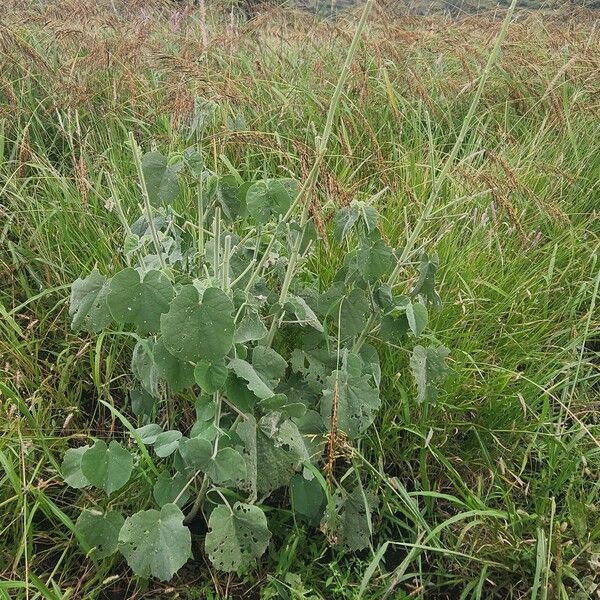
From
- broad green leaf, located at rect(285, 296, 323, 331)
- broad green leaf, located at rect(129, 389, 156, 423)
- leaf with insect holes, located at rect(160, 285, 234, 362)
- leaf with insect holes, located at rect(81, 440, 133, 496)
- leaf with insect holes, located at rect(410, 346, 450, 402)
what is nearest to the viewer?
leaf with insect holes, located at rect(160, 285, 234, 362)

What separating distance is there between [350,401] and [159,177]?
1.77ft

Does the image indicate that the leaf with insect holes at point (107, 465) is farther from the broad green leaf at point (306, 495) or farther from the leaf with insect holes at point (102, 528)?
the broad green leaf at point (306, 495)

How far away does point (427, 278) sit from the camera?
127 cm

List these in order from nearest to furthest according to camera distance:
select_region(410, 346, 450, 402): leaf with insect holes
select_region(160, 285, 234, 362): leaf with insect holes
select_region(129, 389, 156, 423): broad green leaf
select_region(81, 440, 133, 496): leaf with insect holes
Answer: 1. select_region(160, 285, 234, 362): leaf with insect holes
2. select_region(81, 440, 133, 496): leaf with insect holes
3. select_region(410, 346, 450, 402): leaf with insect holes
4. select_region(129, 389, 156, 423): broad green leaf

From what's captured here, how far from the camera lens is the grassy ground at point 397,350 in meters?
1.29

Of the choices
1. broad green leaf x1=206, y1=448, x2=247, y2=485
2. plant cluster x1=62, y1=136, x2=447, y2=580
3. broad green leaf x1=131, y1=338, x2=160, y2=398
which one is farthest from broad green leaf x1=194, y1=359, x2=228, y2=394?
broad green leaf x1=131, y1=338, x2=160, y2=398

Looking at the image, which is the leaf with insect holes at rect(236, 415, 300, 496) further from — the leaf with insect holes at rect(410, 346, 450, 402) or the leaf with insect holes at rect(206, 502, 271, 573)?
the leaf with insect holes at rect(410, 346, 450, 402)

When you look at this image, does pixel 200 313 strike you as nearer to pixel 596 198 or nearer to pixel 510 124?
pixel 596 198

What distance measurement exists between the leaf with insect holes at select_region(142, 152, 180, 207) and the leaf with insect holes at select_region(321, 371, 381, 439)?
45 centimetres

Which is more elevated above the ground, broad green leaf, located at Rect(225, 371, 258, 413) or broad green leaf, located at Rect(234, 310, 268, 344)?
broad green leaf, located at Rect(234, 310, 268, 344)

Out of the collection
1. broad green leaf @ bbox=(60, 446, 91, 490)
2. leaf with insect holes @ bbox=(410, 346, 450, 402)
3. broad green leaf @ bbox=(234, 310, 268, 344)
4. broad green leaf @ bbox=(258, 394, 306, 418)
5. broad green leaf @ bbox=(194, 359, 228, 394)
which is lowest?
broad green leaf @ bbox=(60, 446, 91, 490)

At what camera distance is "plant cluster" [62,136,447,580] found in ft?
3.42

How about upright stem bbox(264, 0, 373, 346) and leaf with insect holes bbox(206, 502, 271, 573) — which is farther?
leaf with insect holes bbox(206, 502, 271, 573)

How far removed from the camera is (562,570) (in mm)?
1226
